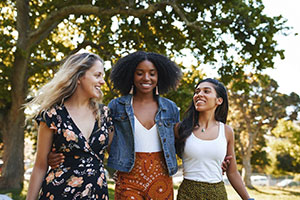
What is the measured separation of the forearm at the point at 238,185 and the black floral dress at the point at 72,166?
1487 mm

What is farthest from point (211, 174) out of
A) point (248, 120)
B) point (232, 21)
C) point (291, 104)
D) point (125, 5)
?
point (291, 104)

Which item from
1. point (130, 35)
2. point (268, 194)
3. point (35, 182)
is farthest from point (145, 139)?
point (268, 194)

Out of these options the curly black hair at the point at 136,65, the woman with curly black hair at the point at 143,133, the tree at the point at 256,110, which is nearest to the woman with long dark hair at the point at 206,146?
the woman with curly black hair at the point at 143,133

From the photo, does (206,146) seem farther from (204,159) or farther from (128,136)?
(128,136)

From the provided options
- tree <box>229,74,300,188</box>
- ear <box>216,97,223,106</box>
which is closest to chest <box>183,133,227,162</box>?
ear <box>216,97,223,106</box>

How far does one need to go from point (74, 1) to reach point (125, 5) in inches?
74.0

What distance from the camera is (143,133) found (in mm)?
3398

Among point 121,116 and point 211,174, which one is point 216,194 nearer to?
point 211,174

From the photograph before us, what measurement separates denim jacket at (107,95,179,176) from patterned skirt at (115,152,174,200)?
0.07 m

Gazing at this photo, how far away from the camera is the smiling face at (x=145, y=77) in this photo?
3537mm

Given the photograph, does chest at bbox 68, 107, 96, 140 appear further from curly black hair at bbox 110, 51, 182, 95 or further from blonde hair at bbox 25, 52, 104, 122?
curly black hair at bbox 110, 51, 182, 95

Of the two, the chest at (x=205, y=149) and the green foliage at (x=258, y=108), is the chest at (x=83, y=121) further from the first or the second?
the green foliage at (x=258, y=108)

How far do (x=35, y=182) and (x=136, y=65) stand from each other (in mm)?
1657

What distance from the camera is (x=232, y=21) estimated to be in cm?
898
